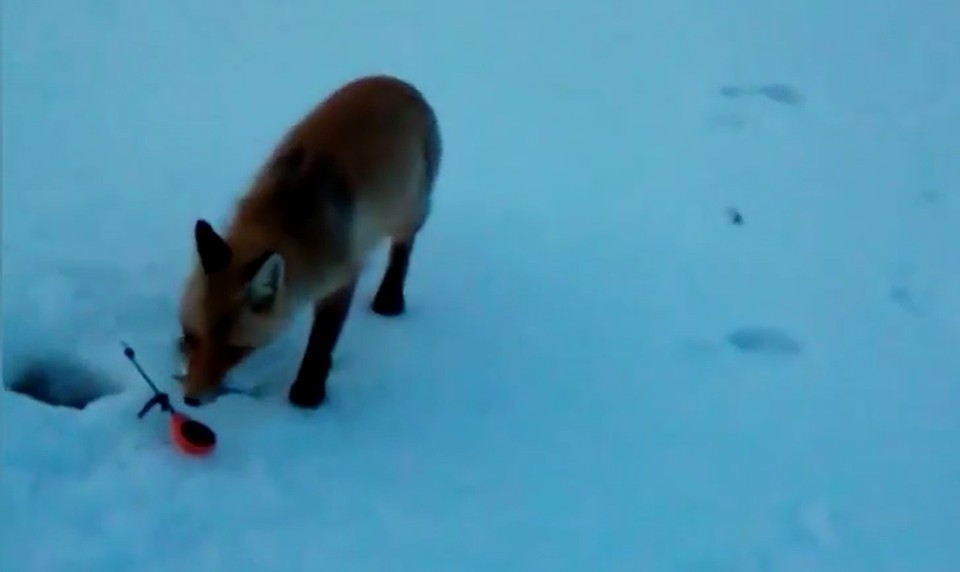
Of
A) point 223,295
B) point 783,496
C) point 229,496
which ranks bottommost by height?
point 783,496

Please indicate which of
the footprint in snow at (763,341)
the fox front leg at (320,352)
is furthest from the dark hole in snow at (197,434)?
the footprint in snow at (763,341)

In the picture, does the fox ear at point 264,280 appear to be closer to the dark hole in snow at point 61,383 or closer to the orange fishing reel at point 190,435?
the orange fishing reel at point 190,435

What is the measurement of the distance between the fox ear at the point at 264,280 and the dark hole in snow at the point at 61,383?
0.59m

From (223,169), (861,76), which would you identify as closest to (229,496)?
(223,169)

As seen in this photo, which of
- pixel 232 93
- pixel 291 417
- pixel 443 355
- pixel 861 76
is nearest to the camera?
pixel 291 417

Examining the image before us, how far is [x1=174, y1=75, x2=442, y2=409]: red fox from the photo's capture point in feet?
9.78

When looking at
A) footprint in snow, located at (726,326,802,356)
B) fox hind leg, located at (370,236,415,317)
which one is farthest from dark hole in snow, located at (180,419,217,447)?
footprint in snow, located at (726,326,802,356)

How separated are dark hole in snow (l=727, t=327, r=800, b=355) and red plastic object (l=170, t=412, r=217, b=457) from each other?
1.87 meters

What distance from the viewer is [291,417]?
334 cm

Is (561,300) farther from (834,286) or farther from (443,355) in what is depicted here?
(834,286)

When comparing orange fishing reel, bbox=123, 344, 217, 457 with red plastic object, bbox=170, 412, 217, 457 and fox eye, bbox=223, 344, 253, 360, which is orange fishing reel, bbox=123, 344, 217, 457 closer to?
red plastic object, bbox=170, 412, 217, 457

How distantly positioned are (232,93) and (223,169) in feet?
2.48

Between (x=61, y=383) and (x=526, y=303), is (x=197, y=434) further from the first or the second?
(x=526, y=303)

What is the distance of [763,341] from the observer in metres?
4.13
